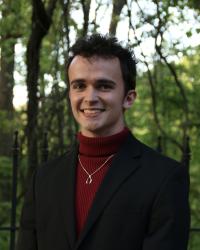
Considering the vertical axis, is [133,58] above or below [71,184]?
above

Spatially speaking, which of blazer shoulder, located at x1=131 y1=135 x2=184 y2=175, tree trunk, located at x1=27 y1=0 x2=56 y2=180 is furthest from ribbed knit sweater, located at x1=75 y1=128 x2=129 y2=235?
tree trunk, located at x1=27 y1=0 x2=56 y2=180

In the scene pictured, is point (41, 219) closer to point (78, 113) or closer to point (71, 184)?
point (71, 184)

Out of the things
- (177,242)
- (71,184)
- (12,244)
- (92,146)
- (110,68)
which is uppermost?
(110,68)

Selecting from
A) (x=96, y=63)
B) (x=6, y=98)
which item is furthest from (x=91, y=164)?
(x=6, y=98)

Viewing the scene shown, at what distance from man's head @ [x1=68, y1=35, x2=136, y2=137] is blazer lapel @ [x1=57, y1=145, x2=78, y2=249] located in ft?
0.49

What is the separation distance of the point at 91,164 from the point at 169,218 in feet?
1.22

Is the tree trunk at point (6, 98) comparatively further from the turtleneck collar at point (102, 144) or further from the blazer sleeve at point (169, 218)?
the blazer sleeve at point (169, 218)

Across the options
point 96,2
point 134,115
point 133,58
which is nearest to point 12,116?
point 96,2

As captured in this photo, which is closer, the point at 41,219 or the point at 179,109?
the point at 41,219

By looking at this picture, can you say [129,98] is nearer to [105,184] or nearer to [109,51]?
[109,51]

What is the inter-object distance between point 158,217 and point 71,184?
36cm

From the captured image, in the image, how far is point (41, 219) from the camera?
2168mm

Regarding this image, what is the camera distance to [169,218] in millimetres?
1949

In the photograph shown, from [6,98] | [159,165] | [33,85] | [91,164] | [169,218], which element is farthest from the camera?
[6,98]
